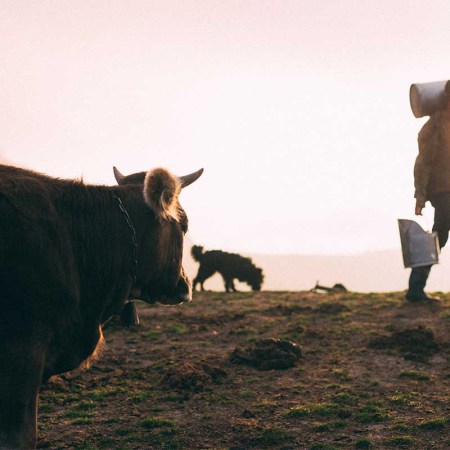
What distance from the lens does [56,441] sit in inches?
283

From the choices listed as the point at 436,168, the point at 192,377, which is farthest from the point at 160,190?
the point at 436,168

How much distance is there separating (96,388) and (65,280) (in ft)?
13.6

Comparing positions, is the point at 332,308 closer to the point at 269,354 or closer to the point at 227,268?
the point at 269,354

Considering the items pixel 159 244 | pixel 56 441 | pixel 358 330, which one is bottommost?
pixel 56 441

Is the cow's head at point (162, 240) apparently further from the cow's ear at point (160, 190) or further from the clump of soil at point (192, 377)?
the clump of soil at point (192, 377)

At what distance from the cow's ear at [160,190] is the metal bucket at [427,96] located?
22.1ft

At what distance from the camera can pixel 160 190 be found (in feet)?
19.5

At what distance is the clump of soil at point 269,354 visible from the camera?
9.67m

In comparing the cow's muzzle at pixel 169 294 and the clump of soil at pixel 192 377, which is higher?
the cow's muzzle at pixel 169 294

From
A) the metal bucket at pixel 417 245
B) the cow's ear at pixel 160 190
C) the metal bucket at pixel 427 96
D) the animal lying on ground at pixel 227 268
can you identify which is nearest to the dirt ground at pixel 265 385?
the metal bucket at pixel 417 245

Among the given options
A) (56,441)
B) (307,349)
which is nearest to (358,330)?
(307,349)

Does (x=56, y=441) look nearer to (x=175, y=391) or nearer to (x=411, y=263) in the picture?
(x=175, y=391)

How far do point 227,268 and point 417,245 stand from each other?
7.47m

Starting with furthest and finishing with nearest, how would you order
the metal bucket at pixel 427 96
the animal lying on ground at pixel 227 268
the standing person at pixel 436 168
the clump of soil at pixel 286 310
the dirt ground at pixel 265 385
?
the animal lying on ground at pixel 227 268 → the clump of soil at pixel 286 310 → the standing person at pixel 436 168 → the metal bucket at pixel 427 96 → the dirt ground at pixel 265 385
